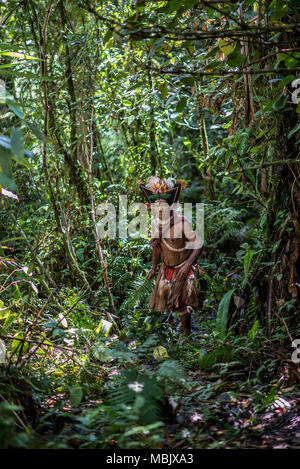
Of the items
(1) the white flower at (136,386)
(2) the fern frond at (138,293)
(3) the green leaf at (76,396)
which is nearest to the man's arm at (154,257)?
(2) the fern frond at (138,293)

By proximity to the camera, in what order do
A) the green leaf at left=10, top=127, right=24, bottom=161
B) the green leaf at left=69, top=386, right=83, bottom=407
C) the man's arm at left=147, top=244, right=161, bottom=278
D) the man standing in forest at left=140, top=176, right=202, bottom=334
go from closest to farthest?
the green leaf at left=10, top=127, right=24, bottom=161 → the green leaf at left=69, top=386, right=83, bottom=407 → the man standing in forest at left=140, top=176, right=202, bottom=334 → the man's arm at left=147, top=244, right=161, bottom=278

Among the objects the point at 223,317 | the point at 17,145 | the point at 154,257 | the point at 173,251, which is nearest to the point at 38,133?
the point at 17,145

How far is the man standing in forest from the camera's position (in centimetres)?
401

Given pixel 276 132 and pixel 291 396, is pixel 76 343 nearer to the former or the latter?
pixel 291 396

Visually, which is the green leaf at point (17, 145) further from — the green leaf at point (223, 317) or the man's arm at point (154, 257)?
the man's arm at point (154, 257)

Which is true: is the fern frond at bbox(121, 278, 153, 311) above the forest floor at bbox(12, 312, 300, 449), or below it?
above

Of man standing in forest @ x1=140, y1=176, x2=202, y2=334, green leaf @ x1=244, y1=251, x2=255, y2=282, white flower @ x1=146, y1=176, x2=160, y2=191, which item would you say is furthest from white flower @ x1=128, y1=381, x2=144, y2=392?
white flower @ x1=146, y1=176, x2=160, y2=191

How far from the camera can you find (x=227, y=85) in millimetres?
3914

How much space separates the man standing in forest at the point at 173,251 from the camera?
401 centimetres

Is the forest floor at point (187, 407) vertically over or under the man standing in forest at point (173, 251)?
under

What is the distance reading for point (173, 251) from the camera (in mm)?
4133

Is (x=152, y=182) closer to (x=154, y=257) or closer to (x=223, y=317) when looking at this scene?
(x=154, y=257)

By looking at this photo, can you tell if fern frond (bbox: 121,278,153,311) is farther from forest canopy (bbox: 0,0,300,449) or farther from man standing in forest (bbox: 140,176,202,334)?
man standing in forest (bbox: 140,176,202,334)
